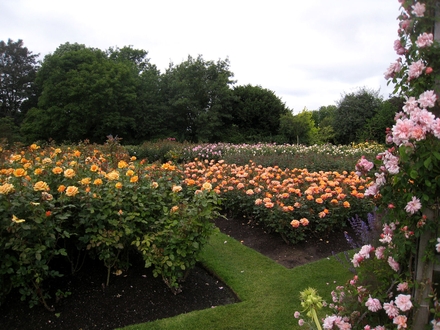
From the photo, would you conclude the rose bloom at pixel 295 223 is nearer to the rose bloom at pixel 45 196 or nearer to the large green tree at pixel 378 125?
the rose bloom at pixel 45 196

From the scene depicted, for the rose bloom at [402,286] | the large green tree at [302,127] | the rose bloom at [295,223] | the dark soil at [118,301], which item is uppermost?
the large green tree at [302,127]

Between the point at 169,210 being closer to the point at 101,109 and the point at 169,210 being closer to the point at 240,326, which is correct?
the point at 240,326

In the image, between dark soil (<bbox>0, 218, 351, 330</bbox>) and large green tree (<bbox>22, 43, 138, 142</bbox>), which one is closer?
dark soil (<bbox>0, 218, 351, 330</bbox>)

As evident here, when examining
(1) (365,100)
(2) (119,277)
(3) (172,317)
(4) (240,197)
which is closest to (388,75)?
(3) (172,317)

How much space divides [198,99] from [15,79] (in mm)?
16747

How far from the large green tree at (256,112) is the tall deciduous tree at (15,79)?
1816cm

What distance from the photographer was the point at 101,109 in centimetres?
2598

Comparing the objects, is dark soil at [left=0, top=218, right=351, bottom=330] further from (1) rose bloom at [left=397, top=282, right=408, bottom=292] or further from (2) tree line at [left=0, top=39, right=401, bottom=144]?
(2) tree line at [left=0, top=39, right=401, bottom=144]

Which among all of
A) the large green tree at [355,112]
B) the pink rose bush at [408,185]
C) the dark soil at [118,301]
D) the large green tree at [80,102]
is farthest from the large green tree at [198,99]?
the pink rose bush at [408,185]

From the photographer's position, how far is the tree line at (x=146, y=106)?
81.9ft

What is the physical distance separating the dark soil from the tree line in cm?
1981

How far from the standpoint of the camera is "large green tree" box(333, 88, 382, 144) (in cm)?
2026

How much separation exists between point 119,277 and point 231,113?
83.6 ft

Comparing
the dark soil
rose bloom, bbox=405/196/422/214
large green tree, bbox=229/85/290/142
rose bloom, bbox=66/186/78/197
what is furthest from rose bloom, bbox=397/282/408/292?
large green tree, bbox=229/85/290/142
